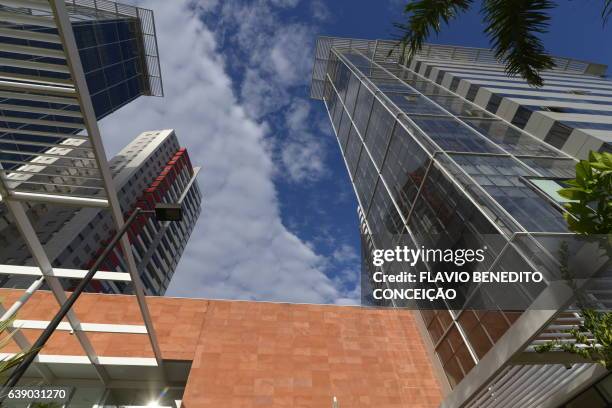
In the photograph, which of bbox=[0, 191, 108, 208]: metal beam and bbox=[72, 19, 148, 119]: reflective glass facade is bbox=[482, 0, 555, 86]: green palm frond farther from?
bbox=[72, 19, 148, 119]: reflective glass facade

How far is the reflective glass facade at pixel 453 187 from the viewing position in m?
10.2

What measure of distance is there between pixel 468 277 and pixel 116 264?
58.6 metres

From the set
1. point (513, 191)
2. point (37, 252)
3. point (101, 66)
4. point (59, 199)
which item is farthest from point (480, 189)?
point (101, 66)

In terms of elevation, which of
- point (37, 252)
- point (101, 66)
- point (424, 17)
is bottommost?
point (101, 66)

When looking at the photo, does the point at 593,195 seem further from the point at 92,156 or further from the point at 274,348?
the point at 92,156

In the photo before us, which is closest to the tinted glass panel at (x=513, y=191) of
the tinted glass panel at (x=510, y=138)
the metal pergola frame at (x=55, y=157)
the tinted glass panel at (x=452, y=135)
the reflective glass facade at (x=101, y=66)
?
the tinted glass panel at (x=452, y=135)

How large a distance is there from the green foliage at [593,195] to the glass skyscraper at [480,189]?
2054 millimetres

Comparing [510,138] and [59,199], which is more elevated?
[59,199]

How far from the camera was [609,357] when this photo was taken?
4.09 meters

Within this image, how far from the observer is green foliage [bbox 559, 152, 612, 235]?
3.69 m

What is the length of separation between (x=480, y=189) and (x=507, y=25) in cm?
767

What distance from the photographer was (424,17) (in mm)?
5918

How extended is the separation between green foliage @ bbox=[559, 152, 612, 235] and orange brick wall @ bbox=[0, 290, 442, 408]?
398 inches

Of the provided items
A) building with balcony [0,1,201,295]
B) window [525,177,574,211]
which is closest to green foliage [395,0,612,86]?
window [525,177,574,211]
